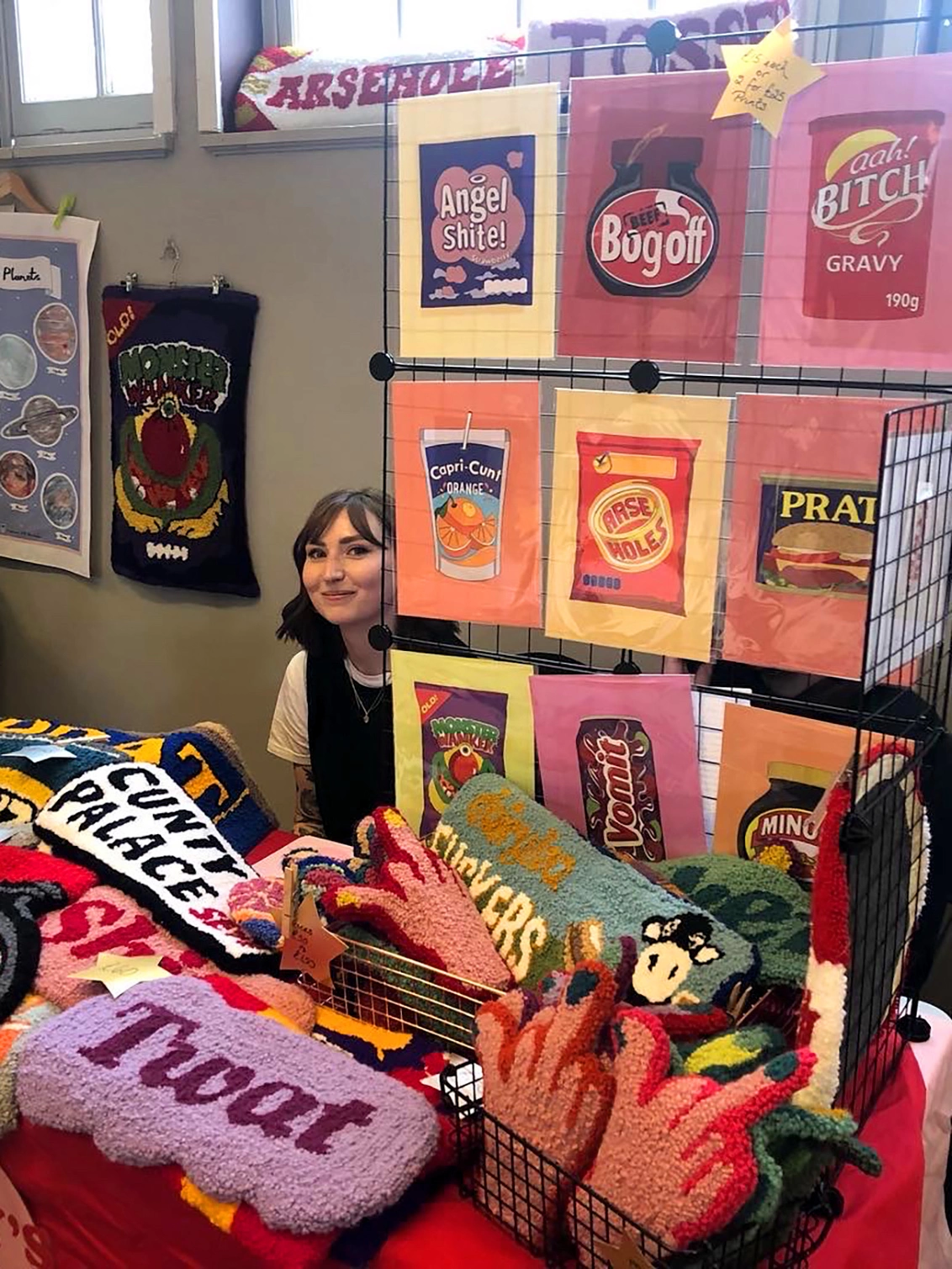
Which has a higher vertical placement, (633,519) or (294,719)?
(633,519)

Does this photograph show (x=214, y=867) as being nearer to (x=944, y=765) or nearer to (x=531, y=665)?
(x=531, y=665)

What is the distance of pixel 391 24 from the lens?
2.24 metres

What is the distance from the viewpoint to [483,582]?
1112mm

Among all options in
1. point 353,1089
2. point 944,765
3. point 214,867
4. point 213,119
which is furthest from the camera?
point 213,119

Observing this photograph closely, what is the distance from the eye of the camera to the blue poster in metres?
1.02

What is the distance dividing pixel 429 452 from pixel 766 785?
454 millimetres

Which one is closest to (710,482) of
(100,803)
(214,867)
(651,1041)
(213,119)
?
(651,1041)

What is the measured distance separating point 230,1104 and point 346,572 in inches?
35.3

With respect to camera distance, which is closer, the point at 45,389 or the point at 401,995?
the point at 401,995

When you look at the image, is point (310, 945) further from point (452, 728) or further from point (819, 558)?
point (819, 558)

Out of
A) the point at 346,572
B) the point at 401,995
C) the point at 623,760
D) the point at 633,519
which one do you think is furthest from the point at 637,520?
the point at 346,572

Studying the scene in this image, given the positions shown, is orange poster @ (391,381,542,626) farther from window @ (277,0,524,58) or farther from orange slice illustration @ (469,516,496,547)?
window @ (277,0,524,58)

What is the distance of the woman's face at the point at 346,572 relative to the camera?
1.66 metres

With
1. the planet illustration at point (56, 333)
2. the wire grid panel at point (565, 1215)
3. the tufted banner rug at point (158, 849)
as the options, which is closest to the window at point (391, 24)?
the planet illustration at point (56, 333)
